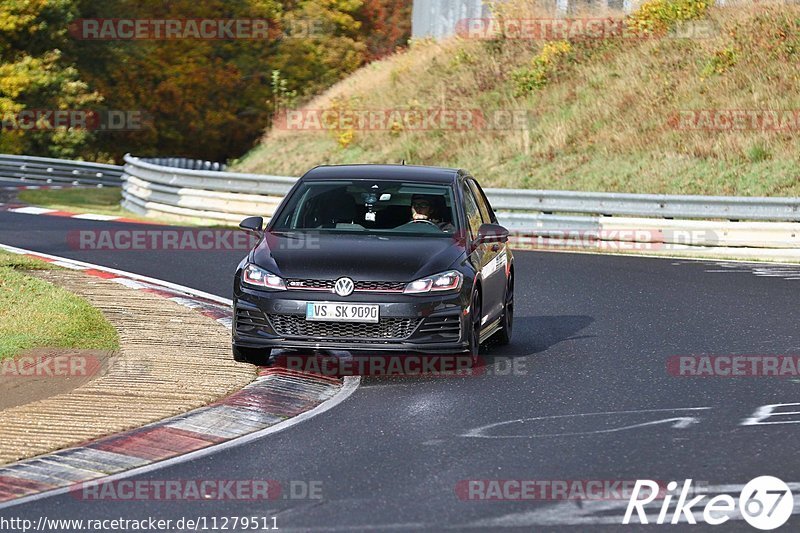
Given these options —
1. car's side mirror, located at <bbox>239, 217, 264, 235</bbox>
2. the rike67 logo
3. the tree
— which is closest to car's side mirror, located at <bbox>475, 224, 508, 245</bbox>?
car's side mirror, located at <bbox>239, 217, 264, 235</bbox>

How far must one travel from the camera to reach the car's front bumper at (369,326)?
1105 cm

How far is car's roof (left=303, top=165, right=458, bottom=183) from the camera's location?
12625 mm

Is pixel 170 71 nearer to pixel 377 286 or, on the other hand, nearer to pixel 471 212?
pixel 471 212

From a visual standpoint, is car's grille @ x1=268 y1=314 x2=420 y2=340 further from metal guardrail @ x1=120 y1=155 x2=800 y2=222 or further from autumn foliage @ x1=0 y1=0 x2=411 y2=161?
autumn foliage @ x1=0 y1=0 x2=411 y2=161

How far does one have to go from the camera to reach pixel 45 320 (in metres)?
13.0

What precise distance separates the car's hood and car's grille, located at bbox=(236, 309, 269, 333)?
368mm

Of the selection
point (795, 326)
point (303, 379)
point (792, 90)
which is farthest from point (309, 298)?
point (792, 90)

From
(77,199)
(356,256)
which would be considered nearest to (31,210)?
(77,199)

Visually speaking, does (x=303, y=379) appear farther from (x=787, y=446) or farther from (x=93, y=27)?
(x=93, y=27)

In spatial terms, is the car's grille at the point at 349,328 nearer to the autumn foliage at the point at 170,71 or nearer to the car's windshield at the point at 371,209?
the car's windshield at the point at 371,209

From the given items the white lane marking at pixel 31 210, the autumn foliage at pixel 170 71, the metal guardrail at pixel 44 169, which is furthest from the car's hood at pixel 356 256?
the autumn foliage at pixel 170 71

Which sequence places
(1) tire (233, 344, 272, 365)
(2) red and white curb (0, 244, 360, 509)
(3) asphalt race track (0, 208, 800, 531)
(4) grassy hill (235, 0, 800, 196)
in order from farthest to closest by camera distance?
(4) grassy hill (235, 0, 800, 196) < (1) tire (233, 344, 272, 365) < (2) red and white curb (0, 244, 360, 509) < (3) asphalt race track (0, 208, 800, 531)

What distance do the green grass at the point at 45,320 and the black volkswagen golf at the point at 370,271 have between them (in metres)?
1.63

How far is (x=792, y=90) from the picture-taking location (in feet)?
103
